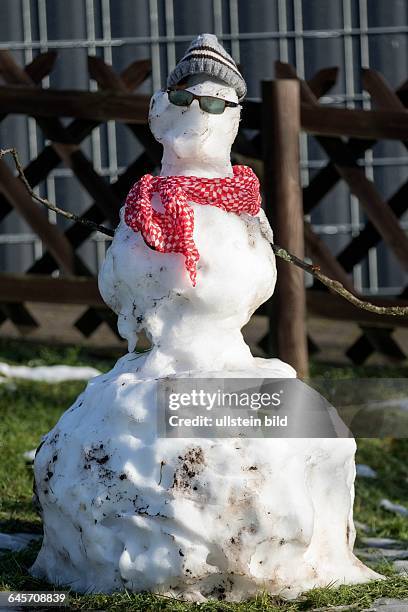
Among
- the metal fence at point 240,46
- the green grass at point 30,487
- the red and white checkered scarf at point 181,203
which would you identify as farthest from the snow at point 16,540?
the metal fence at point 240,46

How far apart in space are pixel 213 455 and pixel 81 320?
467 centimetres

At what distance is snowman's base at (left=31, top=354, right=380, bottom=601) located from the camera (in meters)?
3.69

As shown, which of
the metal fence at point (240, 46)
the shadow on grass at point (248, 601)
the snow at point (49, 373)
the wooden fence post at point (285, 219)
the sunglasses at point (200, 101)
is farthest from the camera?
the metal fence at point (240, 46)

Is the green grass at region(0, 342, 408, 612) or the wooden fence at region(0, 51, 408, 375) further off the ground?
the wooden fence at region(0, 51, 408, 375)

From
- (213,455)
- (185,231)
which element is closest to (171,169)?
(185,231)

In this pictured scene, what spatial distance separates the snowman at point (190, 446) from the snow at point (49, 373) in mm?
3372

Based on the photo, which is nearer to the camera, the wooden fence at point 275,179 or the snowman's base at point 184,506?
the snowman's base at point 184,506

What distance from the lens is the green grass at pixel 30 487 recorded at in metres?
3.74

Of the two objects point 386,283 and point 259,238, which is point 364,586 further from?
point 386,283

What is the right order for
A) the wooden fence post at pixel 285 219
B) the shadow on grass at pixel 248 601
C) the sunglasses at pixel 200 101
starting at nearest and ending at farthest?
1. the shadow on grass at pixel 248 601
2. the sunglasses at pixel 200 101
3. the wooden fence post at pixel 285 219

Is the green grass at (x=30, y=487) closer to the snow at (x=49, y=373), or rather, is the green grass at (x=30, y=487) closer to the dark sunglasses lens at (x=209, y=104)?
the snow at (x=49, y=373)

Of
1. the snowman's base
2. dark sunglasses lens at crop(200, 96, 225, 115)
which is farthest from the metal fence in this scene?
the snowman's base

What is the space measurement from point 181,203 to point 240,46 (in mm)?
6549

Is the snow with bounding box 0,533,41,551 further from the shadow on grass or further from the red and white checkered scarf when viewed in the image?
the red and white checkered scarf
